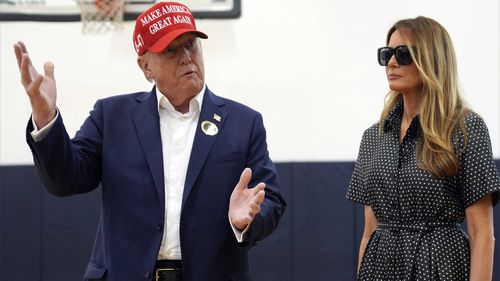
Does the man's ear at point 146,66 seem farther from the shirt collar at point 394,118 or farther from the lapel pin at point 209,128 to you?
the shirt collar at point 394,118

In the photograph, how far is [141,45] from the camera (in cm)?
244

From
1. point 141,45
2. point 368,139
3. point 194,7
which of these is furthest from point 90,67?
point 368,139

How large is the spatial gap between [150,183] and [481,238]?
1.11 metres

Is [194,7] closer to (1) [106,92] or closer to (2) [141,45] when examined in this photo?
(1) [106,92]

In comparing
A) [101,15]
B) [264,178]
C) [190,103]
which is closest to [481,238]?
[264,178]

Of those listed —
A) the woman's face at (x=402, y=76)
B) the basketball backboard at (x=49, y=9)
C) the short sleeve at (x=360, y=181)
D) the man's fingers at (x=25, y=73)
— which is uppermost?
the basketball backboard at (x=49, y=9)

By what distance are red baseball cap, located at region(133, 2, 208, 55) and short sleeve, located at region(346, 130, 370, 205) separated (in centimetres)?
75

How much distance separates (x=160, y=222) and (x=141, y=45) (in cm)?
67

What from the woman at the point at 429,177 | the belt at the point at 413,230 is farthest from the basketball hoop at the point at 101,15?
the belt at the point at 413,230

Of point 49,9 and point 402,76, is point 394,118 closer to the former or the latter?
point 402,76

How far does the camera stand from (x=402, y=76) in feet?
7.86

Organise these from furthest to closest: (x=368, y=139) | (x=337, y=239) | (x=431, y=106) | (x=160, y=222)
Answer: (x=337, y=239), (x=368, y=139), (x=431, y=106), (x=160, y=222)

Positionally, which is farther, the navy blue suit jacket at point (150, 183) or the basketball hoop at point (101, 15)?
the basketball hoop at point (101, 15)

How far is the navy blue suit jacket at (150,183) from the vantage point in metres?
2.15
